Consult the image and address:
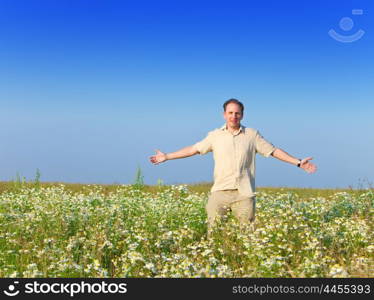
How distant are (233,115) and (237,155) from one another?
763 mm

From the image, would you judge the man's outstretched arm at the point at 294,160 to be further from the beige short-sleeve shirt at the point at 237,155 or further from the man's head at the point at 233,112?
the man's head at the point at 233,112

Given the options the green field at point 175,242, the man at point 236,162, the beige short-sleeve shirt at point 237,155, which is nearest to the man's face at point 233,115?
the man at point 236,162

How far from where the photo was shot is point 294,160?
930 cm

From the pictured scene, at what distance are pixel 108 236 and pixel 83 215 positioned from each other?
1.81 meters

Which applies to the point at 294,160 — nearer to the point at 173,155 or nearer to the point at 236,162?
the point at 236,162

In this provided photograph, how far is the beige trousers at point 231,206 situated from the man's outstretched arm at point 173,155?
3.20ft

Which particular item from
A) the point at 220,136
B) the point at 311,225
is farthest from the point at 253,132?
the point at 311,225

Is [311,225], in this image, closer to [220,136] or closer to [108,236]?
[220,136]

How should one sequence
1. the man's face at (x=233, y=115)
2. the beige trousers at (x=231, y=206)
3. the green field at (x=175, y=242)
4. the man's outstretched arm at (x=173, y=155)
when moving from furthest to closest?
the man's outstretched arm at (x=173, y=155)
the beige trousers at (x=231, y=206)
the man's face at (x=233, y=115)
the green field at (x=175, y=242)

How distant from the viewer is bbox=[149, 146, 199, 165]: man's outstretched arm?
9.73 m

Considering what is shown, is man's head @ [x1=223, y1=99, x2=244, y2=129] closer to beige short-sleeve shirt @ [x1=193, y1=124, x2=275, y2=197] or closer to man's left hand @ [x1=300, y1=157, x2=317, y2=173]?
beige short-sleeve shirt @ [x1=193, y1=124, x2=275, y2=197]

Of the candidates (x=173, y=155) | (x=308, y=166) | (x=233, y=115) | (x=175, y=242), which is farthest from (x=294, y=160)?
(x=175, y=242)

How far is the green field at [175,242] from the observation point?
6426 mm

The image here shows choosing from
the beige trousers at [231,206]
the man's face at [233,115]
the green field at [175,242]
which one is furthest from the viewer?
the beige trousers at [231,206]
